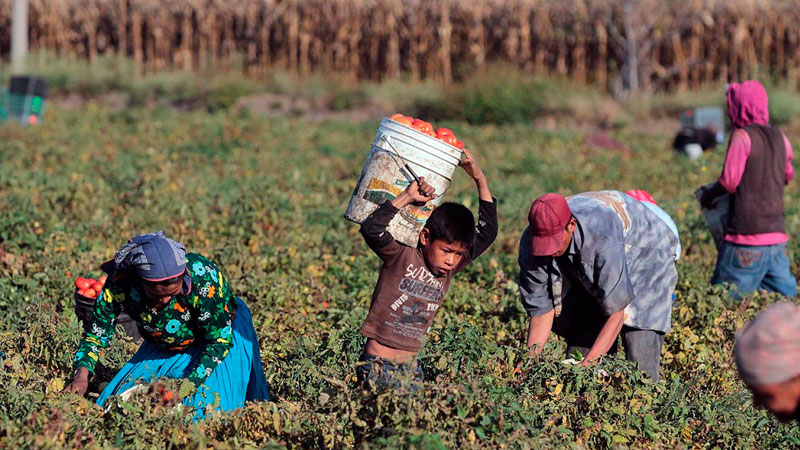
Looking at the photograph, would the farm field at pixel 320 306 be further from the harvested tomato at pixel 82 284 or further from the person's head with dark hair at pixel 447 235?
the person's head with dark hair at pixel 447 235

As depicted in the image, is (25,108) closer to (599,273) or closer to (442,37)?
(442,37)

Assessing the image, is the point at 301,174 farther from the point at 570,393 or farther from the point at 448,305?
the point at 570,393

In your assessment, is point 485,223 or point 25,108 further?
point 25,108

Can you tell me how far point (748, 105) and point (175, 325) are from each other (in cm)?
394

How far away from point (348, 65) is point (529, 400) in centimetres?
1979

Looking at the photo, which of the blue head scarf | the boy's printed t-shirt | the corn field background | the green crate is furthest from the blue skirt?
the corn field background

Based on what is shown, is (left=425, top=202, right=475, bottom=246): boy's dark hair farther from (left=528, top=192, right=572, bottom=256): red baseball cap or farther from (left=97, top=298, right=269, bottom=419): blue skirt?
(left=97, top=298, right=269, bottom=419): blue skirt

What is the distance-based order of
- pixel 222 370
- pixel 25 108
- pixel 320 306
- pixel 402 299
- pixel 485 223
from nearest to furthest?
pixel 402 299, pixel 485 223, pixel 222 370, pixel 320 306, pixel 25 108

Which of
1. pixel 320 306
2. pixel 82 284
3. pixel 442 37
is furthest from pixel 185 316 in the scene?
pixel 442 37

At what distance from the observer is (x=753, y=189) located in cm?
644

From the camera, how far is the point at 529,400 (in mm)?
4168

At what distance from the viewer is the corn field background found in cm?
2083

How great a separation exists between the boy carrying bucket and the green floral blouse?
0.67 metres

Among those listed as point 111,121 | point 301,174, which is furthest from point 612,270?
point 111,121
